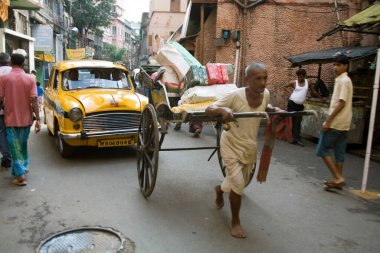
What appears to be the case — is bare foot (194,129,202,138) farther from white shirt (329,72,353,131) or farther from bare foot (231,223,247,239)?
bare foot (231,223,247,239)

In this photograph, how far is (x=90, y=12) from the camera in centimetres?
3697

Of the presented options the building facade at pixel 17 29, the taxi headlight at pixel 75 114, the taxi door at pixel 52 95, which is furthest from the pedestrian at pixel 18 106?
the building facade at pixel 17 29

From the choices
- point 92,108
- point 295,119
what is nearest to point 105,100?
point 92,108

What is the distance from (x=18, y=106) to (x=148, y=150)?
205 cm

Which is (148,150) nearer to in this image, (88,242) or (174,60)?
(88,242)

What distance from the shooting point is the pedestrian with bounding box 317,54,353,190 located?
16.9 ft

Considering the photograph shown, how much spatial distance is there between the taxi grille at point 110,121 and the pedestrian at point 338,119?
3404mm

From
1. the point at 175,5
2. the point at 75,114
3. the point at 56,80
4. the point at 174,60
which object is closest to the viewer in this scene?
the point at 75,114

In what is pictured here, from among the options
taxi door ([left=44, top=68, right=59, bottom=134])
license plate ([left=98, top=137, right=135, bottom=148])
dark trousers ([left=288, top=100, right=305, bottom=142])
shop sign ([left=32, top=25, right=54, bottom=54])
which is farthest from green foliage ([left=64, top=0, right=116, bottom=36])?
license plate ([left=98, top=137, right=135, bottom=148])

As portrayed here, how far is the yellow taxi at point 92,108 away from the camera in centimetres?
645

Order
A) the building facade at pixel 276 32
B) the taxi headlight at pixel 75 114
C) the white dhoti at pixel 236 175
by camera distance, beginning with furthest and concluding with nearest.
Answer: the building facade at pixel 276 32 → the taxi headlight at pixel 75 114 → the white dhoti at pixel 236 175

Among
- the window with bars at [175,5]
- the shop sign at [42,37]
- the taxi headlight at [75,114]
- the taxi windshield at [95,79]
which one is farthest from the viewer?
the window with bars at [175,5]

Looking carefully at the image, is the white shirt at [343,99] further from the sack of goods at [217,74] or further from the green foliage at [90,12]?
the green foliage at [90,12]

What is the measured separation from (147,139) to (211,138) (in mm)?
4665
